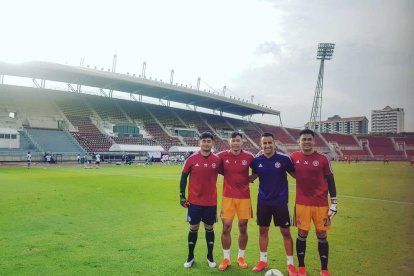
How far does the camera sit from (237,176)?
6234 mm

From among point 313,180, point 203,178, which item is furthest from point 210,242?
point 313,180

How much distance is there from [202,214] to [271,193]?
1243 millimetres

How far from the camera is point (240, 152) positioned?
6.36m

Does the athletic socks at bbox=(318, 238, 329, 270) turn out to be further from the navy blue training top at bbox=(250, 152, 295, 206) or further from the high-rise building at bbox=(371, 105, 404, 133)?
the high-rise building at bbox=(371, 105, 404, 133)

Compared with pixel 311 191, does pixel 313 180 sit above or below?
above

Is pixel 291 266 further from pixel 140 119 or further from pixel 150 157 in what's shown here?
pixel 140 119

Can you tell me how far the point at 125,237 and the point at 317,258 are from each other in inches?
153

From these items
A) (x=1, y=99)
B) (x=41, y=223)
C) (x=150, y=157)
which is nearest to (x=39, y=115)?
(x=1, y=99)

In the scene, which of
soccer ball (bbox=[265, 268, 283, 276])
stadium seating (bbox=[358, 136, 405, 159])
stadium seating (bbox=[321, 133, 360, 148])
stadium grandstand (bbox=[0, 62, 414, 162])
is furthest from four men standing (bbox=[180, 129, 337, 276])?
stadium seating (bbox=[321, 133, 360, 148])

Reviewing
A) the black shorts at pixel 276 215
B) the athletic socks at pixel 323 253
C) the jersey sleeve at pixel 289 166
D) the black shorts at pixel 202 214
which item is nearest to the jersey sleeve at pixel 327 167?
the jersey sleeve at pixel 289 166

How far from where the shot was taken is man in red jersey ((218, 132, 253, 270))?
6094 mm

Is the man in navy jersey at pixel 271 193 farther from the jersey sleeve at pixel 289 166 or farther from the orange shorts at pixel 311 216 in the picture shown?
the orange shorts at pixel 311 216

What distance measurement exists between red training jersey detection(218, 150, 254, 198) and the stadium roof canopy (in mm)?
39733

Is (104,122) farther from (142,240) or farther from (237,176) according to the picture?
(237,176)
